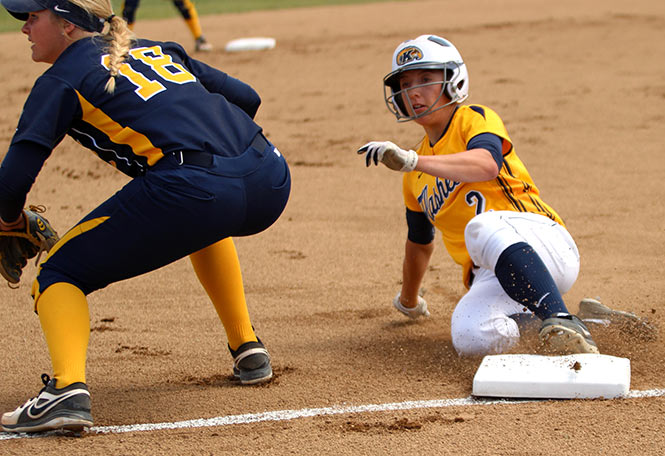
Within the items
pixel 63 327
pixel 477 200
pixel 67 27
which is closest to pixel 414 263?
pixel 477 200

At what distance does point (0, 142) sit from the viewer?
8.11 metres

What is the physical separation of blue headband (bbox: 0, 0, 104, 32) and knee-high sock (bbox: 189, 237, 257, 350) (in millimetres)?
895

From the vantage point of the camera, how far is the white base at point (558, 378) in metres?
2.97

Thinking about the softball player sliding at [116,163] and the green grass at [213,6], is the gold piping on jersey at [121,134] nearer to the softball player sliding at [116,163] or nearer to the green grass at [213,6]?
the softball player sliding at [116,163]

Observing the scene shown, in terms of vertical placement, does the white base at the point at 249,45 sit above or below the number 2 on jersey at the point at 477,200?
below

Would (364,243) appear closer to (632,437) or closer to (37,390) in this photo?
(37,390)

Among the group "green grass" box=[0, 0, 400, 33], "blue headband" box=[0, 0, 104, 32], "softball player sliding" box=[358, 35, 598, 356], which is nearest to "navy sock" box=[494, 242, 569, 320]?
"softball player sliding" box=[358, 35, 598, 356]

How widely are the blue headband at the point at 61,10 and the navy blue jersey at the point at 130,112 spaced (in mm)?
60

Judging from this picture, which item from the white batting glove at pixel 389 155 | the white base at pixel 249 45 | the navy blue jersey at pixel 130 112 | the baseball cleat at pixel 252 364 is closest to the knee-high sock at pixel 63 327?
the navy blue jersey at pixel 130 112

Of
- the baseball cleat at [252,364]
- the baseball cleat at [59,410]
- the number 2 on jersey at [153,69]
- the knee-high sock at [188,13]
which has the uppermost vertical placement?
the number 2 on jersey at [153,69]

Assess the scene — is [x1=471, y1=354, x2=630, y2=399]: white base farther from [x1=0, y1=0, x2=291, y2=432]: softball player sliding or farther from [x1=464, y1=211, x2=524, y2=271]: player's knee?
[x1=0, y1=0, x2=291, y2=432]: softball player sliding

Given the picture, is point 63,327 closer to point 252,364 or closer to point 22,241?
point 22,241

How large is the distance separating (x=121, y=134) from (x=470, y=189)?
1396 mm

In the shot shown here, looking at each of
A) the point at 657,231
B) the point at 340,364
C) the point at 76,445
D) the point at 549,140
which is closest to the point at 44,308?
the point at 76,445
